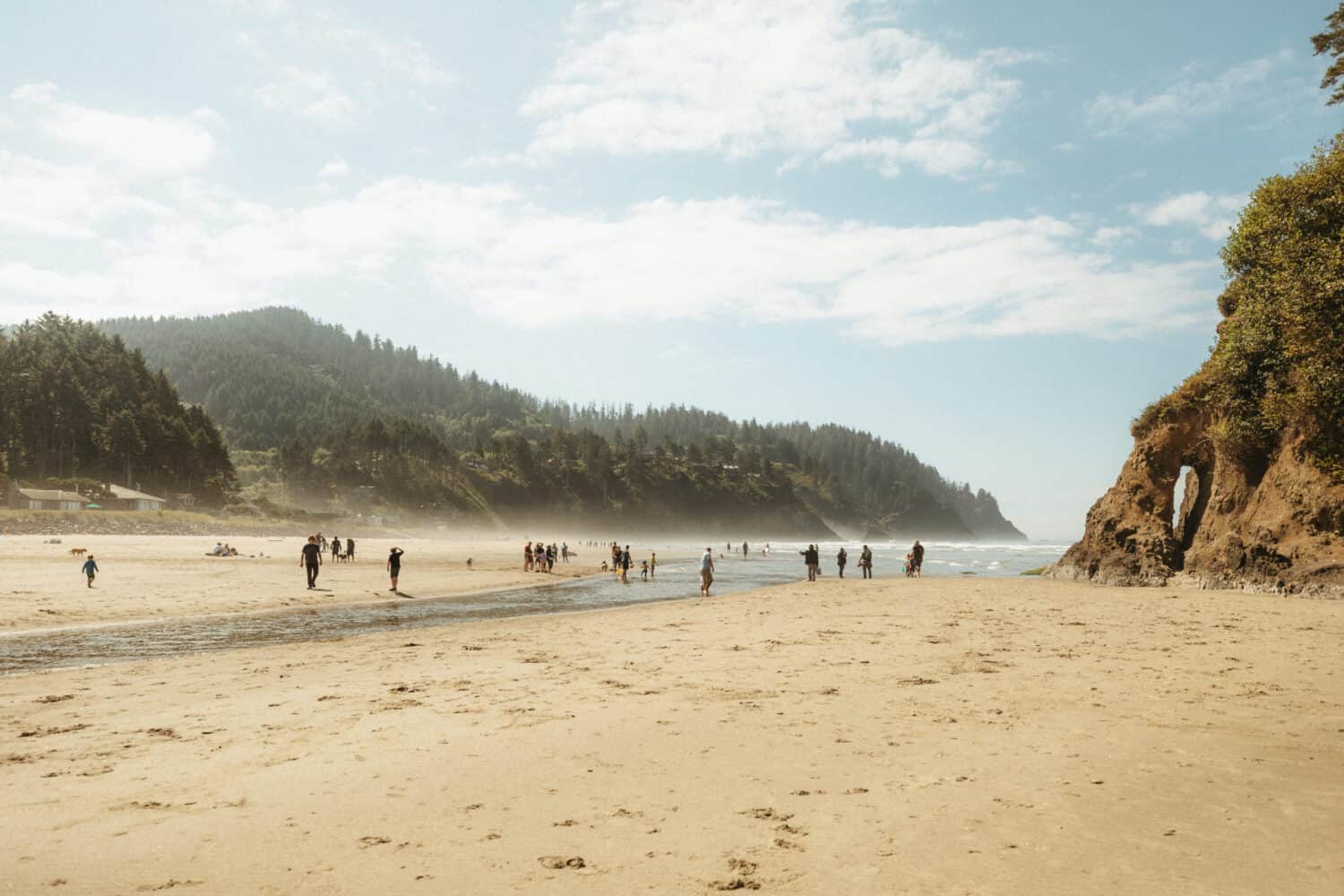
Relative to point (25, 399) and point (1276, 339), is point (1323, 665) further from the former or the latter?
point (25, 399)

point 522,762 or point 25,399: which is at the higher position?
point 25,399

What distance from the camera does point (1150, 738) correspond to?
8086 mm

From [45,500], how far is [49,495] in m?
1.84

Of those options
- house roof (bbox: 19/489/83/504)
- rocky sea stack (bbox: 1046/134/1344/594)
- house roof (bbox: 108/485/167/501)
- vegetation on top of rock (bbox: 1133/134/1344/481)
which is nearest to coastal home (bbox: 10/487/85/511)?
house roof (bbox: 19/489/83/504)

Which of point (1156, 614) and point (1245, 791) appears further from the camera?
point (1156, 614)

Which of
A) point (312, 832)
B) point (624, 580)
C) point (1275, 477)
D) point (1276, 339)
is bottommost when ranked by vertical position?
point (624, 580)

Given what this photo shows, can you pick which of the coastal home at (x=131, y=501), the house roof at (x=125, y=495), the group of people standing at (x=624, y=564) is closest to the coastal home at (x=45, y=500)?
the coastal home at (x=131, y=501)

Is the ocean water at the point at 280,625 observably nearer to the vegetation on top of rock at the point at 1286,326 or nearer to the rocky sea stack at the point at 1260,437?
the rocky sea stack at the point at 1260,437

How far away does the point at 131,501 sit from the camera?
93.4m

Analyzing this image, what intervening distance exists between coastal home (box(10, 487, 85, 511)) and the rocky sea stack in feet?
345

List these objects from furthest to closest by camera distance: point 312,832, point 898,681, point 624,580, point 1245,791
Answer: point 624,580
point 898,681
point 1245,791
point 312,832

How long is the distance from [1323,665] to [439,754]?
14729 millimetres

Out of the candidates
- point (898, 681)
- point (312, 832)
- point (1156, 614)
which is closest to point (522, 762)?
point (312, 832)

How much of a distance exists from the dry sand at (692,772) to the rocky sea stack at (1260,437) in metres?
13.5
